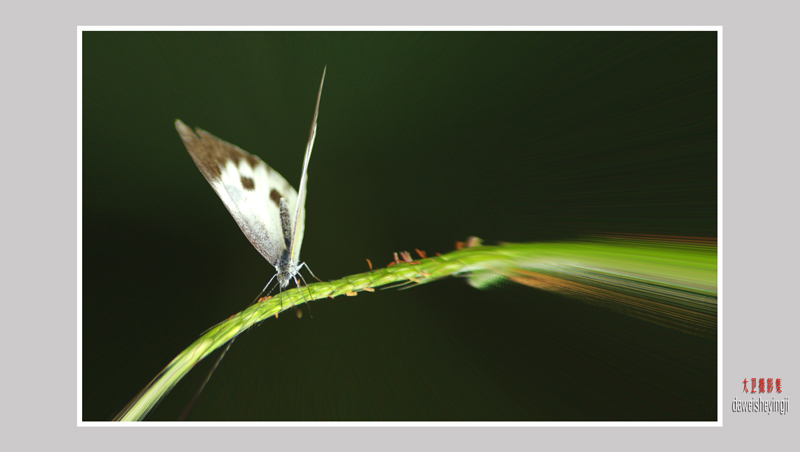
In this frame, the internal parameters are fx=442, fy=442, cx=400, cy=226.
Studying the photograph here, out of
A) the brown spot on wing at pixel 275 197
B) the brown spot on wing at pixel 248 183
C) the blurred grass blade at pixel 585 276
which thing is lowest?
the blurred grass blade at pixel 585 276

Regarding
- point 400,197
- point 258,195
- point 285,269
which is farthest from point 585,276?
point 258,195

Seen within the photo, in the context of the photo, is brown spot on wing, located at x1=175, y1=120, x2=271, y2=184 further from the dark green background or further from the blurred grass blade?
the blurred grass blade

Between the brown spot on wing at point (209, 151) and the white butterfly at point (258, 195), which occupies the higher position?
the brown spot on wing at point (209, 151)

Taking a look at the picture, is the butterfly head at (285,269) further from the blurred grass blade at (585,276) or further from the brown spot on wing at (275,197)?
the brown spot on wing at (275,197)

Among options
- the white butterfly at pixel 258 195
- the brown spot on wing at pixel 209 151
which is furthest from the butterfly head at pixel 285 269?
the brown spot on wing at pixel 209 151

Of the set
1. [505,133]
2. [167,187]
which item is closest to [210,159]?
[167,187]

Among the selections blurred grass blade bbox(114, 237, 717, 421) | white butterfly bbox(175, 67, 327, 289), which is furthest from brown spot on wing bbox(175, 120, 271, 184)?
blurred grass blade bbox(114, 237, 717, 421)

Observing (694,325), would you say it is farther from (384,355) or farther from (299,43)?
(299,43)
